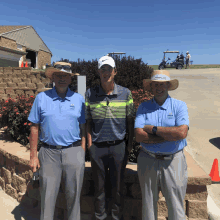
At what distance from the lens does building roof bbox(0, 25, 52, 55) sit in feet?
70.8

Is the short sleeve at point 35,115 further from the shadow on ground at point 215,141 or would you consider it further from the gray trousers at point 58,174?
the shadow on ground at point 215,141

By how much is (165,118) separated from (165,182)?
71 cm

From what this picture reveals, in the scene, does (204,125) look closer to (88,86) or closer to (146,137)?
(88,86)

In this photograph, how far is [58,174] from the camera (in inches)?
87.7

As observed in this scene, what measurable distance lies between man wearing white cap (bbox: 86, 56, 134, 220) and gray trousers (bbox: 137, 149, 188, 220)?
32 cm

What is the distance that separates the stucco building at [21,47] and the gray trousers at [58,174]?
1630 cm

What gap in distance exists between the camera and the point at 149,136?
2041 millimetres

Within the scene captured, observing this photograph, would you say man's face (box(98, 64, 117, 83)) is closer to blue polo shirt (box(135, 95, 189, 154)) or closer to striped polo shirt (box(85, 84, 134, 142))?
striped polo shirt (box(85, 84, 134, 142))

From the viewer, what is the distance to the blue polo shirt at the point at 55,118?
86.4 inches

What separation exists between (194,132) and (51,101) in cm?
553

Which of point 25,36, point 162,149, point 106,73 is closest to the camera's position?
point 162,149

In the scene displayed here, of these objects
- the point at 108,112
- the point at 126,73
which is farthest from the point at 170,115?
the point at 126,73

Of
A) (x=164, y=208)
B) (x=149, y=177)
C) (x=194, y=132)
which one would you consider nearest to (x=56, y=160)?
(x=149, y=177)

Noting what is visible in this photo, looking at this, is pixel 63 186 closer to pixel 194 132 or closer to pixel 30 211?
pixel 30 211
